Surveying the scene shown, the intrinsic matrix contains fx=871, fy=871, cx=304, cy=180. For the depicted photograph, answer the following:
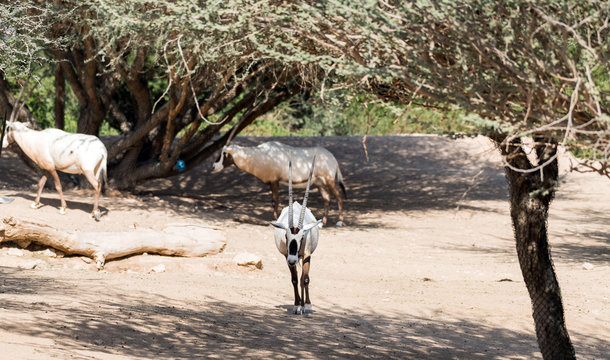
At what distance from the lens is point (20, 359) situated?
5.77m

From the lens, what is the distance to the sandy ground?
24.5 feet

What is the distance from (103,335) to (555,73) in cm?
442

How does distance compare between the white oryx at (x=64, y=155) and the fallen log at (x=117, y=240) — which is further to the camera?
the white oryx at (x=64, y=155)

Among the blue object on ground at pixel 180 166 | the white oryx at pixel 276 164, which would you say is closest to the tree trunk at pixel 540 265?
the white oryx at pixel 276 164

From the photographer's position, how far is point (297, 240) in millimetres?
8562

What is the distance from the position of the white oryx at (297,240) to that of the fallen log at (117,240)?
251 centimetres

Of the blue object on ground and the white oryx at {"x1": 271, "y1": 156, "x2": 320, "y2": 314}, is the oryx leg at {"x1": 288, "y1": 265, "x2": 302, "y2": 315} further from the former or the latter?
the blue object on ground

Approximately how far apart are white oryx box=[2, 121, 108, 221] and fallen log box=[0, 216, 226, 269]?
2.82 meters

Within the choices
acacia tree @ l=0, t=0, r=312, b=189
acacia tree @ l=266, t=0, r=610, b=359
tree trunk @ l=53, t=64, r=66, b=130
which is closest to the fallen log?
acacia tree @ l=0, t=0, r=312, b=189

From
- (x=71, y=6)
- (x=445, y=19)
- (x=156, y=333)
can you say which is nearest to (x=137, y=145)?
(x=71, y=6)

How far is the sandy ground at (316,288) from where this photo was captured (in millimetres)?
7469

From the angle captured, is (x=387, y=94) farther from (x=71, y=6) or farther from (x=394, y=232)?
Result: (x=394, y=232)

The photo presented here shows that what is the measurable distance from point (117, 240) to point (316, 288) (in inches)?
99.6

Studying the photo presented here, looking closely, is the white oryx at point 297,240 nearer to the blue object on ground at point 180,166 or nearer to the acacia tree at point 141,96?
the acacia tree at point 141,96
